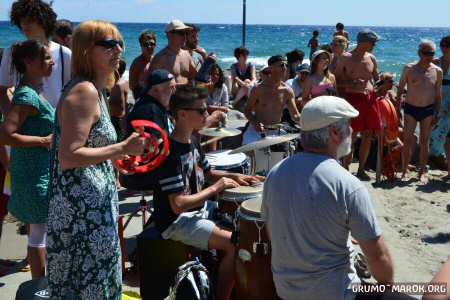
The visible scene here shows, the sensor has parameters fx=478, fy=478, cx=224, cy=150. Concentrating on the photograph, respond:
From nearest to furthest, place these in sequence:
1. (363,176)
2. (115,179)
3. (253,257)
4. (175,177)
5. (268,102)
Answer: (115,179)
(253,257)
(175,177)
(268,102)
(363,176)

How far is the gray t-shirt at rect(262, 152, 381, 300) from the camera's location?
2.24 metres

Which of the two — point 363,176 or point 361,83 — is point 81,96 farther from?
point 363,176

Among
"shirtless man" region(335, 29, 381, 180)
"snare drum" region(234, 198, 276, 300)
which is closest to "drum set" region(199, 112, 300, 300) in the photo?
"snare drum" region(234, 198, 276, 300)

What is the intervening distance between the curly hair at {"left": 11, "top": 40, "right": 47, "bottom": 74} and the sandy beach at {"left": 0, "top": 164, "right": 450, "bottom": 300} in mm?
1876

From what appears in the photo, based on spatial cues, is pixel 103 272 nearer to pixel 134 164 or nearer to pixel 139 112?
pixel 134 164

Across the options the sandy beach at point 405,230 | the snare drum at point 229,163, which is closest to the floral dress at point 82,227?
the sandy beach at point 405,230

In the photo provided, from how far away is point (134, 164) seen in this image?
262 cm

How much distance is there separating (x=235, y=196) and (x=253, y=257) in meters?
0.58

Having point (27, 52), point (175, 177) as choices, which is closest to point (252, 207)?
point (175, 177)

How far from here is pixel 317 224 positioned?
2303mm

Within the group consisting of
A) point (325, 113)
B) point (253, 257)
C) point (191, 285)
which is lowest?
point (191, 285)

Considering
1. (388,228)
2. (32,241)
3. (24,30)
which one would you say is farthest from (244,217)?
(388,228)

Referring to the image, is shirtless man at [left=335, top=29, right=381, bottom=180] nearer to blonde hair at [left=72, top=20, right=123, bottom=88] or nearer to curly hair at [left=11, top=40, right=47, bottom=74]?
curly hair at [left=11, top=40, right=47, bottom=74]

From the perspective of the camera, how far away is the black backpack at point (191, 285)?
311 centimetres
